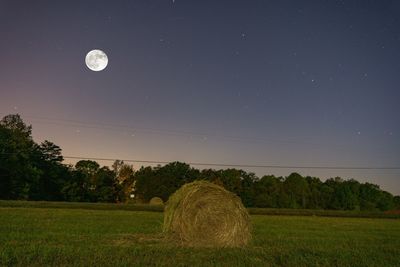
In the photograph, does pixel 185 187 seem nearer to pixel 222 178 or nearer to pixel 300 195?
pixel 222 178

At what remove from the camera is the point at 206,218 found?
16328 mm

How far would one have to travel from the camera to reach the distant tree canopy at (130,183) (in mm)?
78938

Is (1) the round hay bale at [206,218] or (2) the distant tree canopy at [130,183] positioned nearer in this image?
(1) the round hay bale at [206,218]

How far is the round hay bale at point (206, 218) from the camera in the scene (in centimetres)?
1572

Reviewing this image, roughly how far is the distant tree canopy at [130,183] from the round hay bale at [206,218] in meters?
66.2

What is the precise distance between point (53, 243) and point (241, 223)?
621 centimetres

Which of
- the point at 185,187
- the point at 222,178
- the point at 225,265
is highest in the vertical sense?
the point at 222,178

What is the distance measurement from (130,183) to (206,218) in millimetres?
100224

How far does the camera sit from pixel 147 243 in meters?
14.0

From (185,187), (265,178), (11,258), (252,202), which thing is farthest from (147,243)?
(265,178)

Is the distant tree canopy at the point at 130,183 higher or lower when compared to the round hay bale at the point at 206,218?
higher

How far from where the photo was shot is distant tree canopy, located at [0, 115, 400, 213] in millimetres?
78938

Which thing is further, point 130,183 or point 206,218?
point 130,183

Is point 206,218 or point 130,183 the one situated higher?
point 130,183
